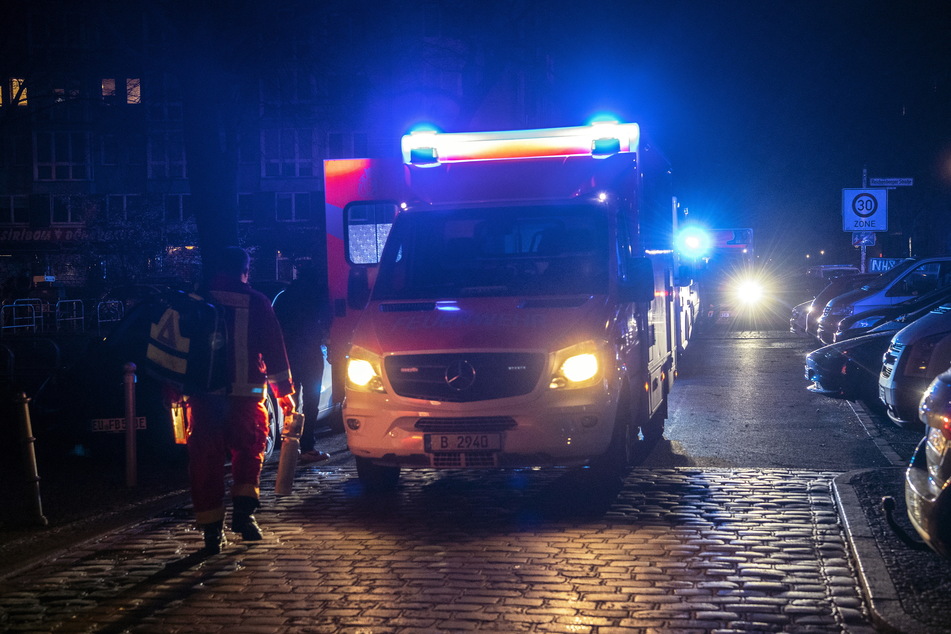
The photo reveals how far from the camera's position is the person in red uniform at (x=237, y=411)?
683 centimetres

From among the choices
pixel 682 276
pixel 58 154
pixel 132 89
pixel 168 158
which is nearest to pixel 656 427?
pixel 682 276

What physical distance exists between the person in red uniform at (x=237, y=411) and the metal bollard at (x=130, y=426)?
→ 2352 millimetres

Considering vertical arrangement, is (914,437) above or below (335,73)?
below

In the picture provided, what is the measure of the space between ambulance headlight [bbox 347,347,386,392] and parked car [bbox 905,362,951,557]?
387cm

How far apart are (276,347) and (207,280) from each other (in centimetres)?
64

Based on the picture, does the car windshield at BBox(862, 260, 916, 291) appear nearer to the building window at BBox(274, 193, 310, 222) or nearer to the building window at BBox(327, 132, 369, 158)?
the building window at BBox(327, 132, 369, 158)

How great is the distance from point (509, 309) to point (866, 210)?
2390 centimetres

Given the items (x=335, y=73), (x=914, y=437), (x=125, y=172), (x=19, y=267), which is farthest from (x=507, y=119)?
(x=914, y=437)

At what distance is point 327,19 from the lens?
19.0m

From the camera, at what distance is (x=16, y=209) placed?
66500 mm

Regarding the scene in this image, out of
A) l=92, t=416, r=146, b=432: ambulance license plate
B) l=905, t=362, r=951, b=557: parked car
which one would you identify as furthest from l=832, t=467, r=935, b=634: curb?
l=92, t=416, r=146, b=432: ambulance license plate

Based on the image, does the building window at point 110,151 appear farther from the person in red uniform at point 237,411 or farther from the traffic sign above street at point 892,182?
the person in red uniform at point 237,411

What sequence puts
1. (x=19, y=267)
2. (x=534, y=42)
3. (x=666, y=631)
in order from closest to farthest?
(x=666, y=631)
(x=534, y=42)
(x=19, y=267)

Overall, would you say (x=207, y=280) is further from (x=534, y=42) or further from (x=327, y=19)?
(x=534, y=42)
